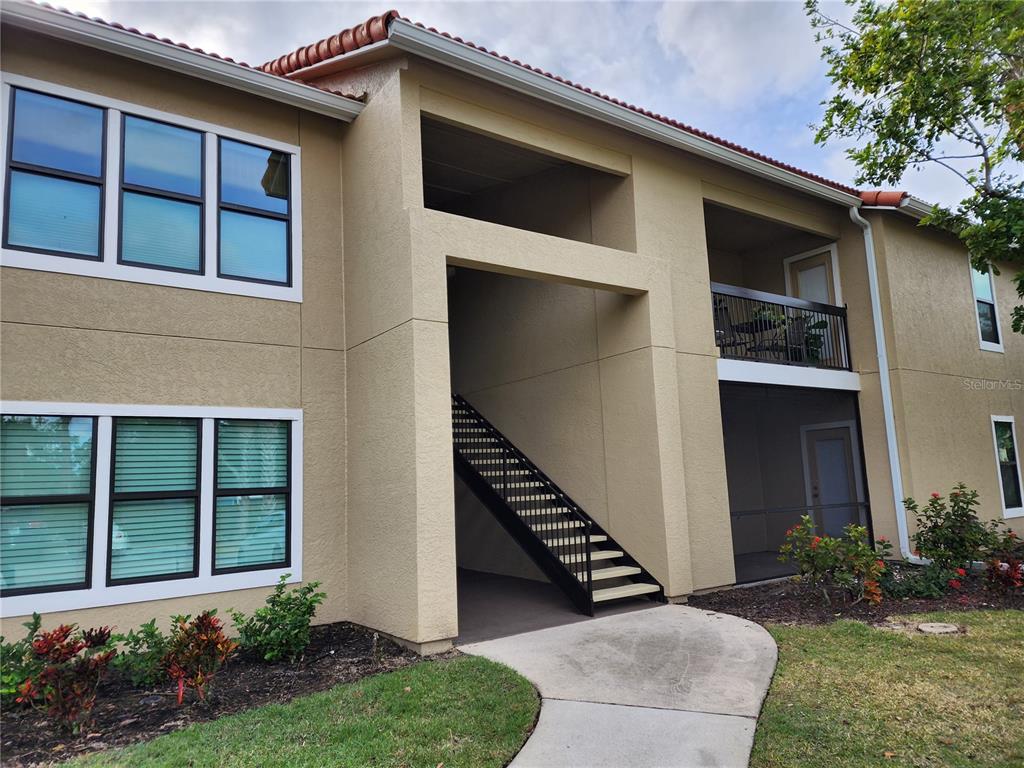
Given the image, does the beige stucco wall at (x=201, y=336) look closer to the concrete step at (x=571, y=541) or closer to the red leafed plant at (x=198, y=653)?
the red leafed plant at (x=198, y=653)

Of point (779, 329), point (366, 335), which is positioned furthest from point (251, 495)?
point (779, 329)

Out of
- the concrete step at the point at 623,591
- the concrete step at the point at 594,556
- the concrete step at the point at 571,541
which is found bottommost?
the concrete step at the point at 623,591

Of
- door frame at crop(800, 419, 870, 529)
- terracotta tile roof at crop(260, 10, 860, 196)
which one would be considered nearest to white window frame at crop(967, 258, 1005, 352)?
door frame at crop(800, 419, 870, 529)

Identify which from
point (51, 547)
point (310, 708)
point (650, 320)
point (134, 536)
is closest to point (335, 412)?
point (134, 536)

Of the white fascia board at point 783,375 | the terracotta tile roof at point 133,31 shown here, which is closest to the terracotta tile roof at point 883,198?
the white fascia board at point 783,375

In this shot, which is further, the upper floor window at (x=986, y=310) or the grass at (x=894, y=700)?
the upper floor window at (x=986, y=310)

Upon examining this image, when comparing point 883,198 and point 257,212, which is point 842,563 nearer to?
point 883,198

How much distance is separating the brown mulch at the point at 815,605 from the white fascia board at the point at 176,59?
24.2 ft

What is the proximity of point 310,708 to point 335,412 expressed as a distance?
353 cm

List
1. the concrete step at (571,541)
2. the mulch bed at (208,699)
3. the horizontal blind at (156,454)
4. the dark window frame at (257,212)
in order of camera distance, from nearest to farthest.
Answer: the mulch bed at (208,699) < the horizontal blind at (156,454) < the dark window frame at (257,212) < the concrete step at (571,541)

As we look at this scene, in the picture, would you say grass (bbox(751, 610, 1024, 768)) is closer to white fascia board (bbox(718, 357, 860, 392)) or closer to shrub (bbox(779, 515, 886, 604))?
shrub (bbox(779, 515, 886, 604))

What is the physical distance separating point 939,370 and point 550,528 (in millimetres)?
8080

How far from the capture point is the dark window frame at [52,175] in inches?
243

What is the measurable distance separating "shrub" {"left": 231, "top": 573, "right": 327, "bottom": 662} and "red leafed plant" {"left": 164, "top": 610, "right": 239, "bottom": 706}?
2.48ft
